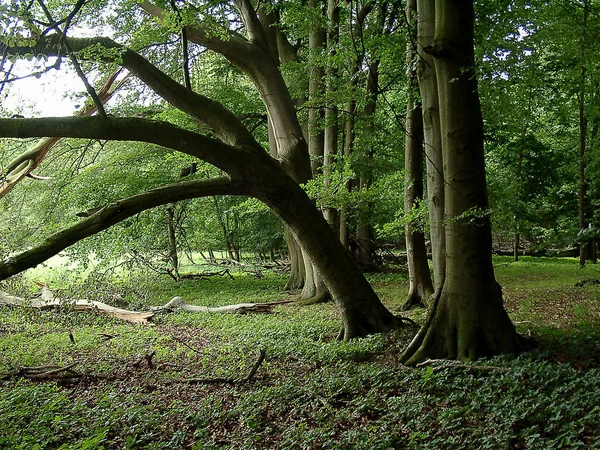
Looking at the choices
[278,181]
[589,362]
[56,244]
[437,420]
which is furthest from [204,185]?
[589,362]

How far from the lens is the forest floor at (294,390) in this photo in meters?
3.90

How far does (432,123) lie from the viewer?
6848mm

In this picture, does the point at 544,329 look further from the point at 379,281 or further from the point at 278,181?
the point at 379,281

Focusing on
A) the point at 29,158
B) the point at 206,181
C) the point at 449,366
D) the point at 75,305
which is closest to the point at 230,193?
the point at 206,181

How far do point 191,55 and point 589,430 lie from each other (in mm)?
11972

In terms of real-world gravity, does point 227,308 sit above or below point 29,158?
below

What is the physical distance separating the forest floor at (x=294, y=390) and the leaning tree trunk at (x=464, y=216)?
0.41 metres

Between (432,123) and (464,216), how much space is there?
188 cm

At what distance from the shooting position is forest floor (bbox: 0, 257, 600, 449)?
3.90 m

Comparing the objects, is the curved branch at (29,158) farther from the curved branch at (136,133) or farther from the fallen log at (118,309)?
the curved branch at (136,133)

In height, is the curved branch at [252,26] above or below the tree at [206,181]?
above

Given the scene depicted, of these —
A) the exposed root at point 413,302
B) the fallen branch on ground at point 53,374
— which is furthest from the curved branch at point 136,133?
the exposed root at point 413,302

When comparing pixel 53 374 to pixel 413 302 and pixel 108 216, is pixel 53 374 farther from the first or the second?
pixel 413 302

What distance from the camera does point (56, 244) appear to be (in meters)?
5.93
